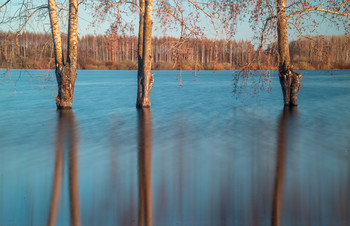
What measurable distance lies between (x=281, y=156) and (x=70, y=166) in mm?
4916

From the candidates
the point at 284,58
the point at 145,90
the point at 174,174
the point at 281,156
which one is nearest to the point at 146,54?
the point at 145,90

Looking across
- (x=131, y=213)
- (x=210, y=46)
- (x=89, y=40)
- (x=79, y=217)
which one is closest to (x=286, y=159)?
(x=131, y=213)

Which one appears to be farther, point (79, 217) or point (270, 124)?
point (270, 124)

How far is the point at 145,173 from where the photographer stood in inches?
276

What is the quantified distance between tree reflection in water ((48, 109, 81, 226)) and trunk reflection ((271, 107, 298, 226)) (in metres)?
2.70

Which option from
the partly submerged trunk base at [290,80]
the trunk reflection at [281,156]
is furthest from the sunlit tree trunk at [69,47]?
the partly submerged trunk base at [290,80]

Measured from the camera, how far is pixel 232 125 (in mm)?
13594

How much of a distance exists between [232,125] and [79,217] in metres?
9.45

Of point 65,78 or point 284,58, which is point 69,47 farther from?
point 284,58

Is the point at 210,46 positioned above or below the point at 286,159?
above

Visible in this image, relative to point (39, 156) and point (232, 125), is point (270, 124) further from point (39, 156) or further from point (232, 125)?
point (39, 156)

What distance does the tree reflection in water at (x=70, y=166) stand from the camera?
198 inches

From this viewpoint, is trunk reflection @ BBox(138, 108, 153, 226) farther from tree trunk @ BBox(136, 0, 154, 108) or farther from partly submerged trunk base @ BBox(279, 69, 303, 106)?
partly submerged trunk base @ BBox(279, 69, 303, 106)

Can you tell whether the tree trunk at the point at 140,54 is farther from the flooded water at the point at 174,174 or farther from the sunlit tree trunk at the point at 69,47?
the flooded water at the point at 174,174
